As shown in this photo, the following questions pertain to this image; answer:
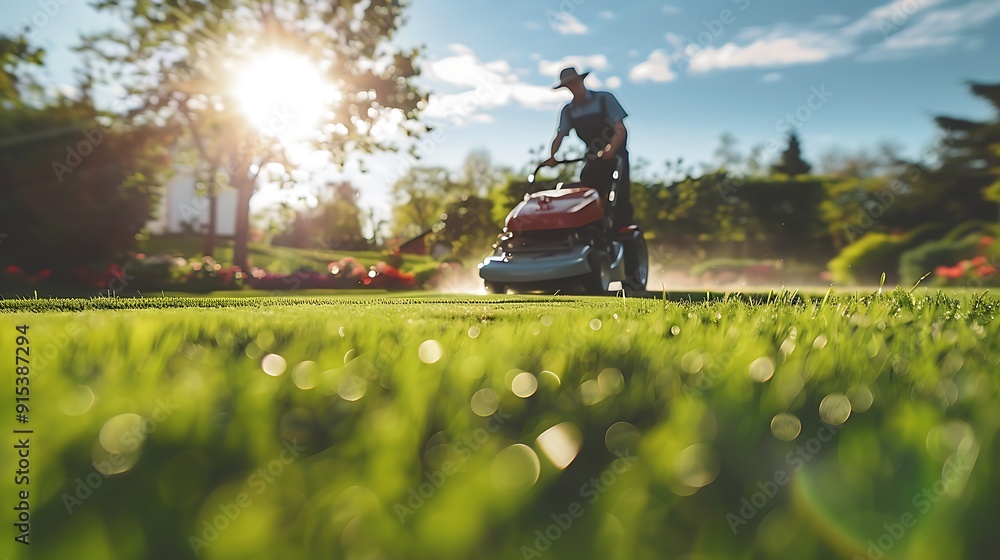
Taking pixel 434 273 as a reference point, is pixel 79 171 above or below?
above

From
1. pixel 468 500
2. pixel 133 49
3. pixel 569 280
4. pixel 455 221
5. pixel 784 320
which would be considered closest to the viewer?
pixel 468 500

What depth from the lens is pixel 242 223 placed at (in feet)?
52.1

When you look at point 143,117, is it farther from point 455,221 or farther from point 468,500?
point 468,500

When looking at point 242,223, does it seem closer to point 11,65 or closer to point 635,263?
point 11,65

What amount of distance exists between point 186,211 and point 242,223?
22054 mm

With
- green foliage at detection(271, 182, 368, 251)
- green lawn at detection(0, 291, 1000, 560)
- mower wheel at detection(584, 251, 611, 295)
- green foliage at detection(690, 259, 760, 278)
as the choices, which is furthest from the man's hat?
green foliage at detection(271, 182, 368, 251)

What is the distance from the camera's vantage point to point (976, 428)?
1109 mm

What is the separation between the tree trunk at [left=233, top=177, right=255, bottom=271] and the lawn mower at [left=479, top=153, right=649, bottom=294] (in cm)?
925

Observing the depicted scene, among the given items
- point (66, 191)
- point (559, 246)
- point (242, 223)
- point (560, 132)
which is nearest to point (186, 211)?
point (242, 223)

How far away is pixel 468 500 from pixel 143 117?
16.9 metres

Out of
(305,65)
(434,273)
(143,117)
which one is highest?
(305,65)

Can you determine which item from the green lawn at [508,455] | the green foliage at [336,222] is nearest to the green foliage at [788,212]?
the green lawn at [508,455]

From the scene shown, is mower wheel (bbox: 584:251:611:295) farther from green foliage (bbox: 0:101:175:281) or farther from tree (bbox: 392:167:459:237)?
tree (bbox: 392:167:459:237)

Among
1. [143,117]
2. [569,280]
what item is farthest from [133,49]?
[569,280]
